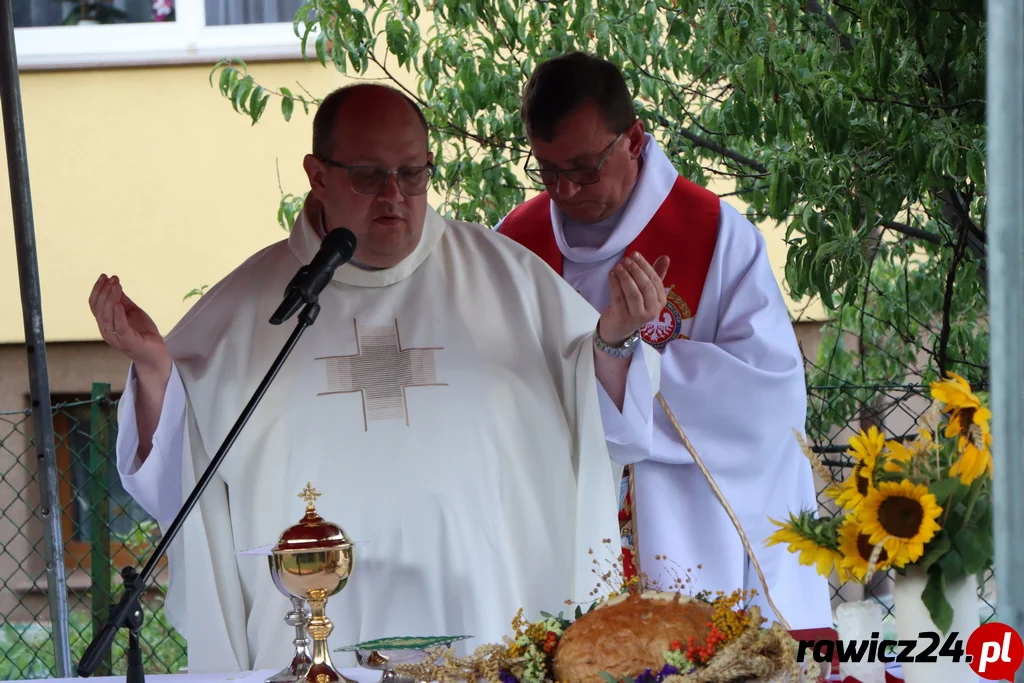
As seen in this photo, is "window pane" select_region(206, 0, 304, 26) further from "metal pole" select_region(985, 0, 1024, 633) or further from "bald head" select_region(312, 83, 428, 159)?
"metal pole" select_region(985, 0, 1024, 633)

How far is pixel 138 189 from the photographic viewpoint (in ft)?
29.5

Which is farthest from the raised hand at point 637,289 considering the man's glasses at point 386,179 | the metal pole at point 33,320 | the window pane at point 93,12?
the window pane at point 93,12

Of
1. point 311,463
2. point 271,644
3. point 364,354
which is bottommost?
point 271,644

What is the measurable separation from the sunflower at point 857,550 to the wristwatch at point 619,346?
1.22 m

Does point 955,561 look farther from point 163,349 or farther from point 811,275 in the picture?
point 811,275

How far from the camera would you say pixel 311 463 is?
11.6 feet

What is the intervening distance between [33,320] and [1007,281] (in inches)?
137

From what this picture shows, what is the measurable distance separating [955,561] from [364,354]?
185 centimetres

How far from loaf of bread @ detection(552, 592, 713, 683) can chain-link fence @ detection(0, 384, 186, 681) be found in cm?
273

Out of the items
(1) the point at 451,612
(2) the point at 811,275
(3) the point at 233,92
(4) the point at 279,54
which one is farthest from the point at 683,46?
(4) the point at 279,54

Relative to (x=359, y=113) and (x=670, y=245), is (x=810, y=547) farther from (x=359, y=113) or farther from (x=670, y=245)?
(x=670, y=245)

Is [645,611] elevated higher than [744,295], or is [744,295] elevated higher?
[744,295]

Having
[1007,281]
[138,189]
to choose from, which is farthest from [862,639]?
[138,189]

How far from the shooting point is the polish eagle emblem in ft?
13.7
